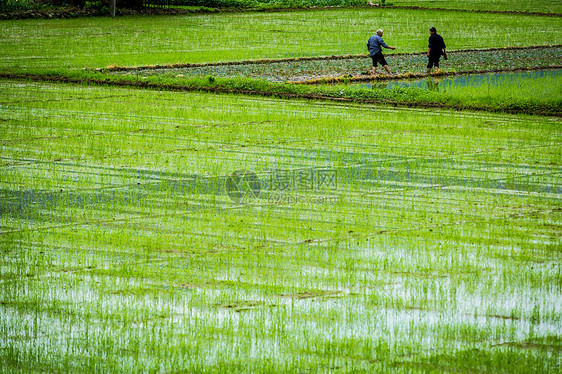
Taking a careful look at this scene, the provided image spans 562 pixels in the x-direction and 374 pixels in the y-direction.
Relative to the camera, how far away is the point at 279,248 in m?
7.26

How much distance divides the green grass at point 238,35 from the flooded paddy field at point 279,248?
38.9 ft

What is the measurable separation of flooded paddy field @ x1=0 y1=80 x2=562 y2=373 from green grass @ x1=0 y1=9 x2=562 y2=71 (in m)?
11.9

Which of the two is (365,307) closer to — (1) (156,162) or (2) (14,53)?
(1) (156,162)

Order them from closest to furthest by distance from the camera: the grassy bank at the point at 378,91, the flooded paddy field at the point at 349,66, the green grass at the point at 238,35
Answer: the grassy bank at the point at 378,91 → the flooded paddy field at the point at 349,66 → the green grass at the point at 238,35

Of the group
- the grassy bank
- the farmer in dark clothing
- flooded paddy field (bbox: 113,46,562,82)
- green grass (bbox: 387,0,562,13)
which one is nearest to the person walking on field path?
flooded paddy field (bbox: 113,46,562,82)

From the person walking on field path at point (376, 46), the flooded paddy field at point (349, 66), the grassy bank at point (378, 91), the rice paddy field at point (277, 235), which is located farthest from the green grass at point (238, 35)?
the rice paddy field at point (277, 235)

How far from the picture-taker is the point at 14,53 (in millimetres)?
24750

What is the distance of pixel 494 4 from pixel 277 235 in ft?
133

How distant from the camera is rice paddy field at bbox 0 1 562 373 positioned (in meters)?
5.29

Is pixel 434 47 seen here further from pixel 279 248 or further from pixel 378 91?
pixel 279 248

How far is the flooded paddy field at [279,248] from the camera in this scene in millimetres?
5266

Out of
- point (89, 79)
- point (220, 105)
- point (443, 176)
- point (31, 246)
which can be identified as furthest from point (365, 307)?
point (89, 79)

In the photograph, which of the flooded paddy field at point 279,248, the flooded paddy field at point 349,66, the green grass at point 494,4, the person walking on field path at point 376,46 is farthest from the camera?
the green grass at point 494,4

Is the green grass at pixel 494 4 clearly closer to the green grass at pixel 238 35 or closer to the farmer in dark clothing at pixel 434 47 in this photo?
the green grass at pixel 238 35
